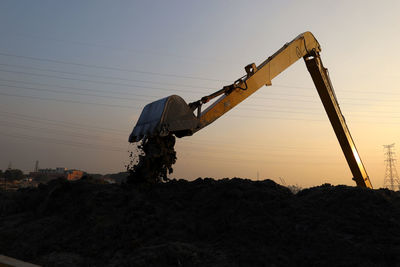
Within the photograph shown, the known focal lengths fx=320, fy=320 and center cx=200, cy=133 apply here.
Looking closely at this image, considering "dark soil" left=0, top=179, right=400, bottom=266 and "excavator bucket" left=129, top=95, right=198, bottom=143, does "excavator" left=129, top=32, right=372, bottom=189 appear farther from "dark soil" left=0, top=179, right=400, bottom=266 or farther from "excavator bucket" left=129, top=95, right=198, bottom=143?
"dark soil" left=0, top=179, right=400, bottom=266

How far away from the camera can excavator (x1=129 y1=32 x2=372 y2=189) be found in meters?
6.76

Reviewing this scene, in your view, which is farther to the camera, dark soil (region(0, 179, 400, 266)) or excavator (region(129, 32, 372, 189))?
excavator (region(129, 32, 372, 189))

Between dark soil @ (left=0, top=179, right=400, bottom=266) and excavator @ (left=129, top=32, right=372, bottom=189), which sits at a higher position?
excavator @ (left=129, top=32, right=372, bottom=189)

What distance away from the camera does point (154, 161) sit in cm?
682

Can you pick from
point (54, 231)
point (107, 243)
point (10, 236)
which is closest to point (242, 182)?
point (107, 243)

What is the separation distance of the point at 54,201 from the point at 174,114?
144 inches

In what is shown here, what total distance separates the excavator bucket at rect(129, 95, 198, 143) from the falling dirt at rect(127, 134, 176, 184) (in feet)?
0.72

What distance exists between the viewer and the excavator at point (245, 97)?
676 centimetres

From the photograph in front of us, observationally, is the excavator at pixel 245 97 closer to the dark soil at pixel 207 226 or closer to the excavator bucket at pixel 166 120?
the excavator bucket at pixel 166 120

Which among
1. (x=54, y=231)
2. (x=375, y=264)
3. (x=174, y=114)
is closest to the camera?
(x=375, y=264)

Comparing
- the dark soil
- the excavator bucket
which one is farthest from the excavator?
the dark soil

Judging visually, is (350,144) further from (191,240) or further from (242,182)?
(191,240)

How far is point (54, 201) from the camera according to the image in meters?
7.66

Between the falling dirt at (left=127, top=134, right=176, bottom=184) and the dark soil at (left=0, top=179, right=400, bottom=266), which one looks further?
the falling dirt at (left=127, top=134, right=176, bottom=184)
